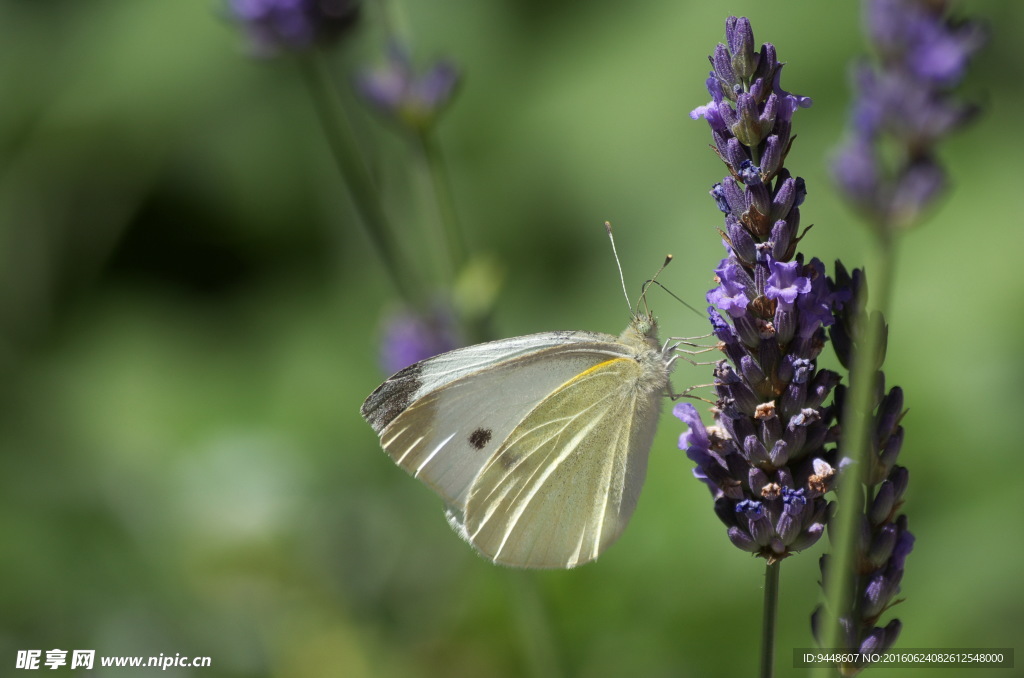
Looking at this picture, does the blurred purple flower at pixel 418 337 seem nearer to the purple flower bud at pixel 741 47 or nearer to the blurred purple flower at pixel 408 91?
the blurred purple flower at pixel 408 91

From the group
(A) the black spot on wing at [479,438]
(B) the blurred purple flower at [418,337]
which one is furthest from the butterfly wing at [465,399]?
(B) the blurred purple flower at [418,337]

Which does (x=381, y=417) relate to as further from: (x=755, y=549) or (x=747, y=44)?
(x=747, y=44)

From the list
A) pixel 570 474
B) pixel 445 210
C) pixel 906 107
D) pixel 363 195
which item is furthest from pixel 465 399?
pixel 906 107

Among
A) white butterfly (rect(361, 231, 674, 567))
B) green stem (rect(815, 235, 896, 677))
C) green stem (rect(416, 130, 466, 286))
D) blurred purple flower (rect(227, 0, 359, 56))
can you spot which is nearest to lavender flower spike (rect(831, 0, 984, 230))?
green stem (rect(815, 235, 896, 677))

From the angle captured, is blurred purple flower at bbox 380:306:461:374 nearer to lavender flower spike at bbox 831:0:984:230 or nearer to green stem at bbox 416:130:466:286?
green stem at bbox 416:130:466:286

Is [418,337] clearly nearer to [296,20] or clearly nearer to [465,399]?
[465,399]

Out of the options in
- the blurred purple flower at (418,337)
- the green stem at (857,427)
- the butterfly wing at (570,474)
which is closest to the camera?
the green stem at (857,427)

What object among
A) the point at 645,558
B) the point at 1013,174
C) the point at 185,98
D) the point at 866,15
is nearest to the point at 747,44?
the point at 866,15

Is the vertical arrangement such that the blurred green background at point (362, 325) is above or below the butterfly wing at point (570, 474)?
above
